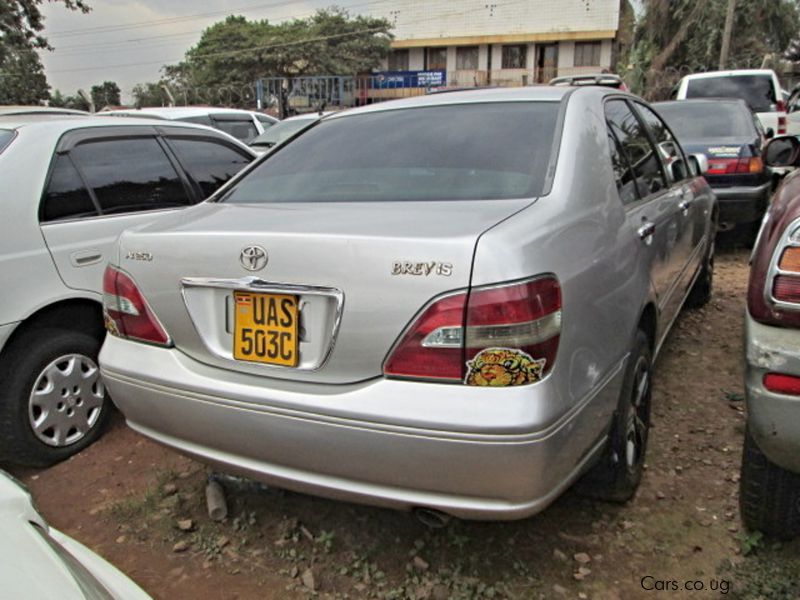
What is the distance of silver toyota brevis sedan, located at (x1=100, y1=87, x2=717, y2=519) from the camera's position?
1643mm

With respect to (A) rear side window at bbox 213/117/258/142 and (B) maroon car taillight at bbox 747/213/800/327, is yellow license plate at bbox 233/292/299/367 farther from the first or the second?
(A) rear side window at bbox 213/117/258/142

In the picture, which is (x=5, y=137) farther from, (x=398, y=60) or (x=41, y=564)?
(x=398, y=60)

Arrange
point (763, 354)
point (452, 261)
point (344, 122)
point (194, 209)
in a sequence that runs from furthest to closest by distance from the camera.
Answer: point (344, 122)
point (194, 209)
point (763, 354)
point (452, 261)

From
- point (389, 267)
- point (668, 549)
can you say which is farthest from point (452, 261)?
point (668, 549)

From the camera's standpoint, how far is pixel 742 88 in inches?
445

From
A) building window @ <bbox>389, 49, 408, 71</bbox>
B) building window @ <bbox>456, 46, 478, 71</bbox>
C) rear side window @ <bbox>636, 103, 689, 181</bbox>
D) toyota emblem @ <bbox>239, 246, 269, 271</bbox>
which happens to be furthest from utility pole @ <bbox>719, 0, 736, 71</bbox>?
building window @ <bbox>389, 49, 408, 71</bbox>

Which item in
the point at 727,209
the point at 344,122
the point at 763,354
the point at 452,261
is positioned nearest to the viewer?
the point at 452,261

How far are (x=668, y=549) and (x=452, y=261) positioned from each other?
1.40 m

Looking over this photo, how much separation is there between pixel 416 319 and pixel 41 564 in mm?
962

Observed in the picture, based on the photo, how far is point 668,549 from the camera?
2.24 meters

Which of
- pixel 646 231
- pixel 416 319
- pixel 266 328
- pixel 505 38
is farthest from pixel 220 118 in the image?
pixel 505 38

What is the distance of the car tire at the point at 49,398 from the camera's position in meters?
2.82

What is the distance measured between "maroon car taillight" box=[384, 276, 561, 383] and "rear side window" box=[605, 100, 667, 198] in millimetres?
1354

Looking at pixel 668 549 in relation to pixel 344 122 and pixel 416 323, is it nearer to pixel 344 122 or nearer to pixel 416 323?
pixel 416 323
